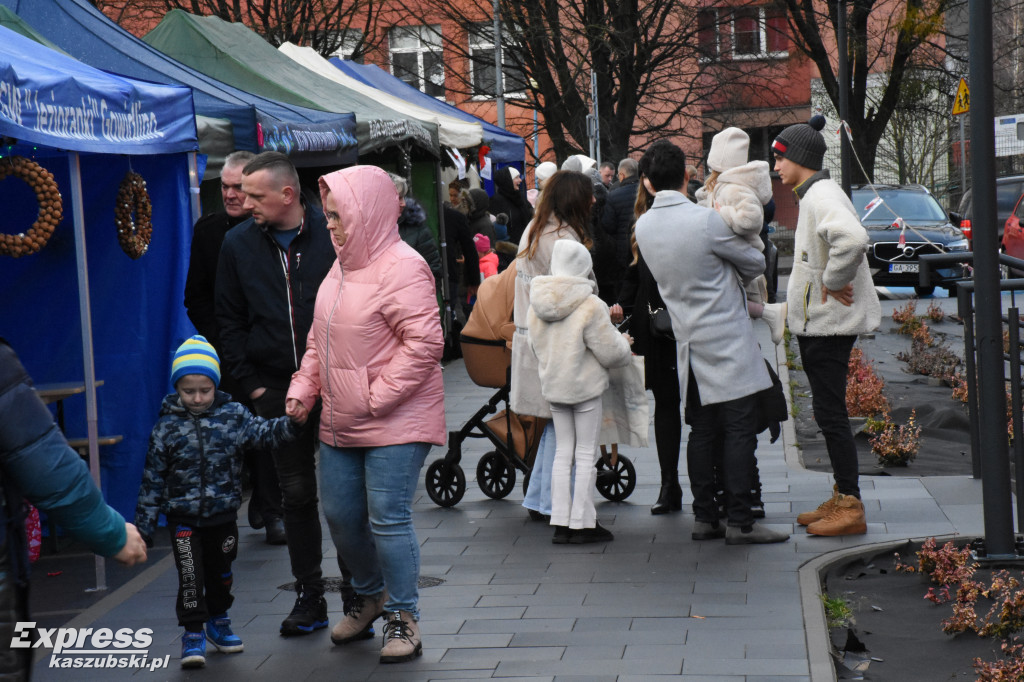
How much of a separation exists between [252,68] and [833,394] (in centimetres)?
726

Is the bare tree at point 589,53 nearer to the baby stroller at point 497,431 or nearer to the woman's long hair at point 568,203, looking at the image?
the baby stroller at point 497,431

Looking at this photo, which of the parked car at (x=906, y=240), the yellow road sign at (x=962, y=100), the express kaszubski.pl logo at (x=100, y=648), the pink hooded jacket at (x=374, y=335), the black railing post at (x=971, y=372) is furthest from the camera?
the parked car at (x=906, y=240)

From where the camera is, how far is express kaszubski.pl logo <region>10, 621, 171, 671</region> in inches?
210

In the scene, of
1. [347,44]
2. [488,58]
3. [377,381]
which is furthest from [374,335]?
[347,44]

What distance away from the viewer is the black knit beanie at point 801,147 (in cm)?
691

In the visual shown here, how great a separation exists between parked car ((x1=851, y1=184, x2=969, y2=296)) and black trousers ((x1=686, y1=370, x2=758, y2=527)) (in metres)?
14.2

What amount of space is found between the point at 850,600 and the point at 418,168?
11149 mm

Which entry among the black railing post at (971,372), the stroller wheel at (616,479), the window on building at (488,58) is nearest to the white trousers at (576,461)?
the stroller wheel at (616,479)

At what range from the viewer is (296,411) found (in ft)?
16.8

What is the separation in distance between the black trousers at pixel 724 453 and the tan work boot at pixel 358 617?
2127mm

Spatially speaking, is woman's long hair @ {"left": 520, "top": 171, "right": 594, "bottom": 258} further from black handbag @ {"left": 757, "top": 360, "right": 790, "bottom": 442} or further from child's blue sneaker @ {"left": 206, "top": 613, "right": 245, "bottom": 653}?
child's blue sneaker @ {"left": 206, "top": 613, "right": 245, "bottom": 653}

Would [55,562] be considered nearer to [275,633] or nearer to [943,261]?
[275,633]

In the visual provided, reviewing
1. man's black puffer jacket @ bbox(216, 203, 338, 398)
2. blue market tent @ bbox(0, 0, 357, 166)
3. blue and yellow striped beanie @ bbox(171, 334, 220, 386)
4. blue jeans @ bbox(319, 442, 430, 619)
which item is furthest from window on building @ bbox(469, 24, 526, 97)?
blue jeans @ bbox(319, 442, 430, 619)

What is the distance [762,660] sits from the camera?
5.01 meters
